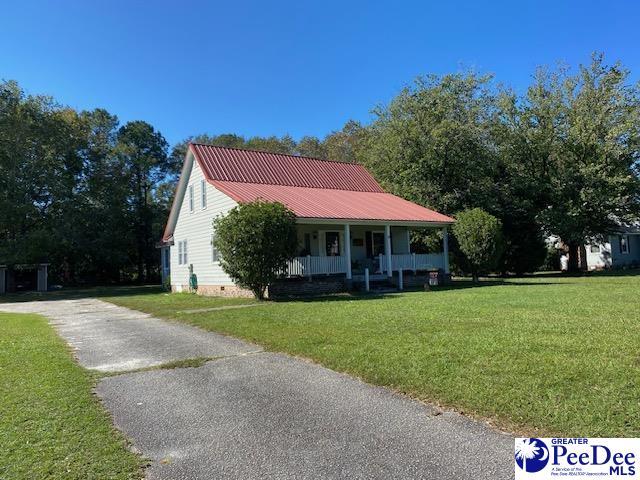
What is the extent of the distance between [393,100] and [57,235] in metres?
23.5

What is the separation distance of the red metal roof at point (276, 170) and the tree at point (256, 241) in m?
6.21

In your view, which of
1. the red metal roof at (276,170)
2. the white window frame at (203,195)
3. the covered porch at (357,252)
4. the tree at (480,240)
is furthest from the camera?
the red metal roof at (276,170)

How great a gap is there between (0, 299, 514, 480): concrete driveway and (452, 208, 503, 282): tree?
16.8 m

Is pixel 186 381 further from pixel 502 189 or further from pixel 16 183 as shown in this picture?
pixel 16 183

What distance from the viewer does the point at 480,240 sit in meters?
22.1

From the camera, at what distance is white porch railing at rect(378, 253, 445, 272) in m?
21.1

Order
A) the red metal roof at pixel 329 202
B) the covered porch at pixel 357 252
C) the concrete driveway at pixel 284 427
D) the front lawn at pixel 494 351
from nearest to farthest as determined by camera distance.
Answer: the concrete driveway at pixel 284 427, the front lawn at pixel 494 351, the red metal roof at pixel 329 202, the covered porch at pixel 357 252

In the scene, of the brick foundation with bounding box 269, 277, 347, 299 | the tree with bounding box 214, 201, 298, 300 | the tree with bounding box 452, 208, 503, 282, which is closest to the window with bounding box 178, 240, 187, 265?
the brick foundation with bounding box 269, 277, 347, 299

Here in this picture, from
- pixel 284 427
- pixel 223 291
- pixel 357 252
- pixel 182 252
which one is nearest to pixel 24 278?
pixel 182 252

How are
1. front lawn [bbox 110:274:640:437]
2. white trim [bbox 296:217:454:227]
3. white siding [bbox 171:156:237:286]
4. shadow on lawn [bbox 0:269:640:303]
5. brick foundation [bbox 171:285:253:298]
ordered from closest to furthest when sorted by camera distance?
front lawn [bbox 110:274:640:437] < shadow on lawn [bbox 0:269:640:303] < white trim [bbox 296:217:454:227] < brick foundation [bbox 171:285:253:298] < white siding [bbox 171:156:237:286]

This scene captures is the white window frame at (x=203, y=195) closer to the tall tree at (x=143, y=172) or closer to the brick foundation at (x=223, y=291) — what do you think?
the brick foundation at (x=223, y=291)

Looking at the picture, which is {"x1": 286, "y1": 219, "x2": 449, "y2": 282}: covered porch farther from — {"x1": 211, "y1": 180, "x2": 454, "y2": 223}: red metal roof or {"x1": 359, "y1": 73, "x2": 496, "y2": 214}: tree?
{"x1": 359, "y1": 73, "x2": 496, "y2": 214}: tree

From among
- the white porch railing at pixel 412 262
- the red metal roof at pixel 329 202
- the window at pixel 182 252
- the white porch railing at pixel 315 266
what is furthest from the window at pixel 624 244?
the window at pixel 182 252

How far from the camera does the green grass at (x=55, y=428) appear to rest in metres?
3.61
